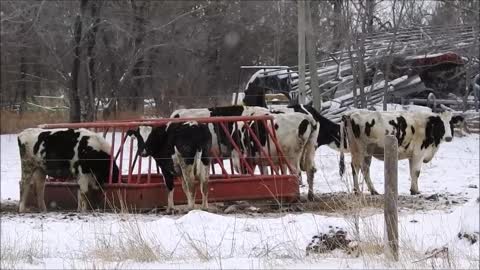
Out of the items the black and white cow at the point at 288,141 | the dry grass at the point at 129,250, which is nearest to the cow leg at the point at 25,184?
the black and white cow at the point at 288,141

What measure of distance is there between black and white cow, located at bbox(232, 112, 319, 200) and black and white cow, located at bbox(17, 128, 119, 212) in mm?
2793

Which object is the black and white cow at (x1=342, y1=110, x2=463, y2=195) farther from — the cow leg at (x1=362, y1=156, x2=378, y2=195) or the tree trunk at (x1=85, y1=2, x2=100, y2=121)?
the tree trunk at (x1=85, y1=2, x2=100, y2=121)

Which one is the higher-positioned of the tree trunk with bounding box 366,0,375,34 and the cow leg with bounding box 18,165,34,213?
the tree trunk with bounding box 366,0,375,34

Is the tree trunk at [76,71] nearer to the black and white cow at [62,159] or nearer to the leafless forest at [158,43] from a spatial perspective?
the leafless forest at [158,43]

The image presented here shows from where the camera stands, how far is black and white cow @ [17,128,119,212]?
13.8m

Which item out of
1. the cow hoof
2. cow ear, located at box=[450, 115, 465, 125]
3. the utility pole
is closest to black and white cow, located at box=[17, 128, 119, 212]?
the cow hoof

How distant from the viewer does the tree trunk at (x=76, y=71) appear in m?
25.9

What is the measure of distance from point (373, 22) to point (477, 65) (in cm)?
401

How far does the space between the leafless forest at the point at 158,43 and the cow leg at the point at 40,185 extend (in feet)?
28.5

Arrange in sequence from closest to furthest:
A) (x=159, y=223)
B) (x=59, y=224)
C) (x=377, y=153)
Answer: (x=159, y=223) < (x=59, y=224) < (x=377, y=153)

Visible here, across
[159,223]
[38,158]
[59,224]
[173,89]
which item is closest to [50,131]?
[38,158]

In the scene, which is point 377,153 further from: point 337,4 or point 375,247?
point 337,4

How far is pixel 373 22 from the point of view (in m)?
24.8

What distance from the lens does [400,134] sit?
599 inches
